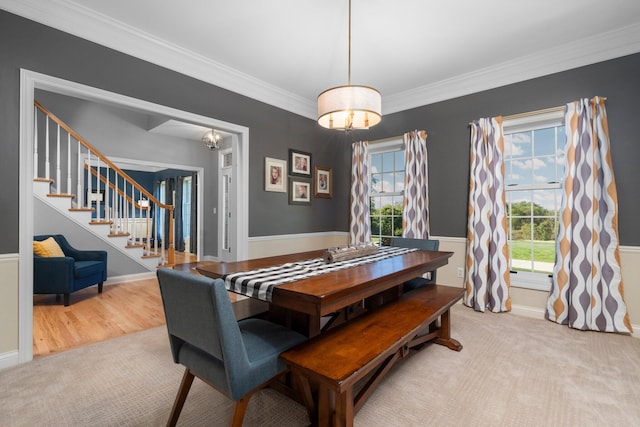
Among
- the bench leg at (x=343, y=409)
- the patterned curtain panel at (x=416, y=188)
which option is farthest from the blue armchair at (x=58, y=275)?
the patterned curtain panel at (x=416, y=188)

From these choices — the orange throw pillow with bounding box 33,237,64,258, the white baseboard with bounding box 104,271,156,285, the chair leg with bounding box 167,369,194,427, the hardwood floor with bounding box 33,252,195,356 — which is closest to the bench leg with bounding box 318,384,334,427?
the chair leg with bounding box 167,369,194,427

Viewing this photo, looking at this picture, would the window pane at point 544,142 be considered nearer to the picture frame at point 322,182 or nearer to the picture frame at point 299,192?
the picture frame at point 322,182

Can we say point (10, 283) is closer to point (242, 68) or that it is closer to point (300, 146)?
point (242, 68)

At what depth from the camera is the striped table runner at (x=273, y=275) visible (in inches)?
59.4

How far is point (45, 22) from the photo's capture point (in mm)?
2268

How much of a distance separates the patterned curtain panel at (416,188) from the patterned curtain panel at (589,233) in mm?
1379

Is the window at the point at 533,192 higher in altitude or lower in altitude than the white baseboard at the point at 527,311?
higher

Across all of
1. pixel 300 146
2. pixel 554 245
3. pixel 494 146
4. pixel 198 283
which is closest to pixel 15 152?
pixel 198 283

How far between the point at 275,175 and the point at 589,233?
3.39 metres

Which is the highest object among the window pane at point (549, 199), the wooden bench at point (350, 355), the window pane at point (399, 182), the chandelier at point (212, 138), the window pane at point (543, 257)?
the chandelier at point (212, 138)

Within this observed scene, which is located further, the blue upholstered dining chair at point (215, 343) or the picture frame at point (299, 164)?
the picture frame at point (299, 164)

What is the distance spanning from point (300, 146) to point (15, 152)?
2.94 meters

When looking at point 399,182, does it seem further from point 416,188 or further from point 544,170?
point 544,170

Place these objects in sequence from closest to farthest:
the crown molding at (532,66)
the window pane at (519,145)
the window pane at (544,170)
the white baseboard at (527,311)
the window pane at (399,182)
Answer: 1. the crown molding at (532,66)
2. the white baseboard at (527,311)
3. the window pane at (544,170)
4. the window pane at (519,145)
5. the window pane at (399,182)
